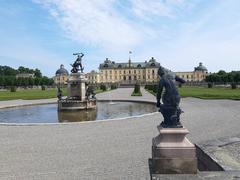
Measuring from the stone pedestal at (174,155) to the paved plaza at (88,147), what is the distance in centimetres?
21

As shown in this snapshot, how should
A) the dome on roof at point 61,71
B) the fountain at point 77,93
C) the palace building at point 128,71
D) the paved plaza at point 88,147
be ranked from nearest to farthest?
the paved plaza at point 88,147
the fountain at point 77,93
the palace building at point 128,71
the dome on roof at point 61,71

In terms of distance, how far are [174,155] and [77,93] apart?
1628 cm

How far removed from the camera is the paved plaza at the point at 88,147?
20.0 ft

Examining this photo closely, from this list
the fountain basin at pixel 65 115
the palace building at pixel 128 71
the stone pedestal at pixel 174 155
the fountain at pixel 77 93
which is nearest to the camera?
the stone pedestal at pixel 174 155

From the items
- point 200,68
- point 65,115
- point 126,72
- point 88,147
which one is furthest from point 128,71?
point 88,147

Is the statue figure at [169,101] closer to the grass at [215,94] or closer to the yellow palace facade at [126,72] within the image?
the grass at [215,94]

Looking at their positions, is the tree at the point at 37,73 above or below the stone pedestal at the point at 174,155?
above

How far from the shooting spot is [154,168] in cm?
514

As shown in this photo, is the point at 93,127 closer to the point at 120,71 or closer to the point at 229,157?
the point at 229,157

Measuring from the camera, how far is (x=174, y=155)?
5.09 meters

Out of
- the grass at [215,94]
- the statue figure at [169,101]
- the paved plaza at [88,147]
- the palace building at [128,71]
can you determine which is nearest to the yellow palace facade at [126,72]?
the palace building at [128,71]

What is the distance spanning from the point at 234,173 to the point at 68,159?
3.73 m

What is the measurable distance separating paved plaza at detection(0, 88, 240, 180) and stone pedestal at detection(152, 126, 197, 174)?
0.21 m

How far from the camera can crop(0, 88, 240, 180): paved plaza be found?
610 centimetres
